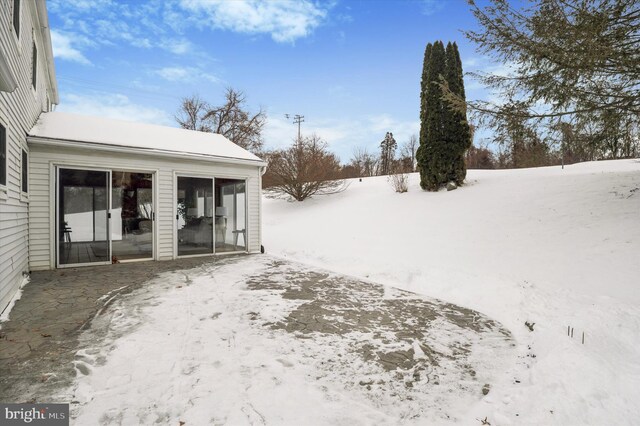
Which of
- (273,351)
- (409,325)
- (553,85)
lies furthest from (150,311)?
(553,85)

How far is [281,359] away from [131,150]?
6269 mm

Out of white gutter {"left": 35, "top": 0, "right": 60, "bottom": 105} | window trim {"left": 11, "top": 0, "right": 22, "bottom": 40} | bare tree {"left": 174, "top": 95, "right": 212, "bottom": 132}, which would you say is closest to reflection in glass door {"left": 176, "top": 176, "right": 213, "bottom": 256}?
window trim {"left": 11, "top": 0, "right": 22, "bottom": 40}

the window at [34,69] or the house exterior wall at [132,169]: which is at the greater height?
the window at [34,69]

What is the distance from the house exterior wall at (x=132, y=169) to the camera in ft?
20.0

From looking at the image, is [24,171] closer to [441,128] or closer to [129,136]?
[129,136]

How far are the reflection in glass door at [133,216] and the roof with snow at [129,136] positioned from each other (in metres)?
0.80

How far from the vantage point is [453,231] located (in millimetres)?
7961

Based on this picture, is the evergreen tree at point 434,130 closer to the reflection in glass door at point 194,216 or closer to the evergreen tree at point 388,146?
the reflection in glass door at point 194,216

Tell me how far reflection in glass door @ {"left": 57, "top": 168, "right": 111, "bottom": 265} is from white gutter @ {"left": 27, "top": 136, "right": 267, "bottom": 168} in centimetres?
57

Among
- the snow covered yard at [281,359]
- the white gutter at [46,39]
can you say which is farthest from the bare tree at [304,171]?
the snow covered yard at [281,359]

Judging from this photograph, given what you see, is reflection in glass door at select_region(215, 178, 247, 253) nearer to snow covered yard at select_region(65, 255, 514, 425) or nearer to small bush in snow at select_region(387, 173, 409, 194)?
snow covered yard at select_region(65, 255, 514, 425)

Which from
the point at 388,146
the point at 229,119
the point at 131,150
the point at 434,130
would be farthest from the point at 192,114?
the point at 388,146

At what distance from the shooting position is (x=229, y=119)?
24031mm

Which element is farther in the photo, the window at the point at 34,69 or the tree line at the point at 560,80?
the window at the point at 34,69
